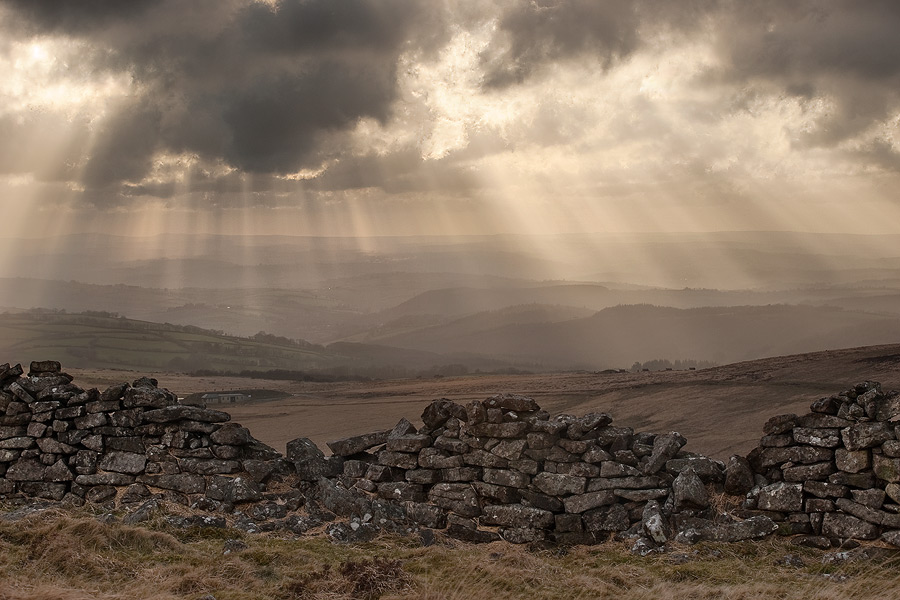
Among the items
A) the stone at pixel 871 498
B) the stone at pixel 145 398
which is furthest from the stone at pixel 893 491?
the stone at pixel 145 398

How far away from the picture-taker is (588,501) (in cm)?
1420

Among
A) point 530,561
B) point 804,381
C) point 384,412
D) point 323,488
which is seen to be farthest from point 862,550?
point 384,412

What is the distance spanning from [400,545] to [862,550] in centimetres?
811

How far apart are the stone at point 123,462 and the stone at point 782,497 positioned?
524 inches

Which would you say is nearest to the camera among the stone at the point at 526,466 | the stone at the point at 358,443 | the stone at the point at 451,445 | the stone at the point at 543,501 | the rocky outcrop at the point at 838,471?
the rocky outcrop at the point at 838,471

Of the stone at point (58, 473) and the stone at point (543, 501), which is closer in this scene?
the stone at point (543, 501)

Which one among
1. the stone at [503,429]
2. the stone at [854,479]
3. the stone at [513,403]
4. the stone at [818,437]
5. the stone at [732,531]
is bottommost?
the stone at [732,531]

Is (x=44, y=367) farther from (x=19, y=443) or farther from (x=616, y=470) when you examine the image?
(x=616, y=470)


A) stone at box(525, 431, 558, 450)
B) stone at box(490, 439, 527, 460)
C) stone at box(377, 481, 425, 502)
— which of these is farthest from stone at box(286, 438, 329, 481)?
stone at box(525, 431, 558, 450)

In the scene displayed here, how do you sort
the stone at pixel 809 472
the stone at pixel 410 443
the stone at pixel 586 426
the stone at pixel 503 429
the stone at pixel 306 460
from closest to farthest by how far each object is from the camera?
the stone at pixel 809 472
the stone at pixel 586 426
the stone at pixel 503 429
the stone at pixel 410 443
the stone at pixel 306 460

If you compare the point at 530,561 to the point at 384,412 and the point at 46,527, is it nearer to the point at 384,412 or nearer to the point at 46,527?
the point at 46,527

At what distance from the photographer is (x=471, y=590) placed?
10656mm

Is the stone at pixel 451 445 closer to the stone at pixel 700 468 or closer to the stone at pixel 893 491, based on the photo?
the stone at pixel 700 468

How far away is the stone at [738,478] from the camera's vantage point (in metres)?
14.2
